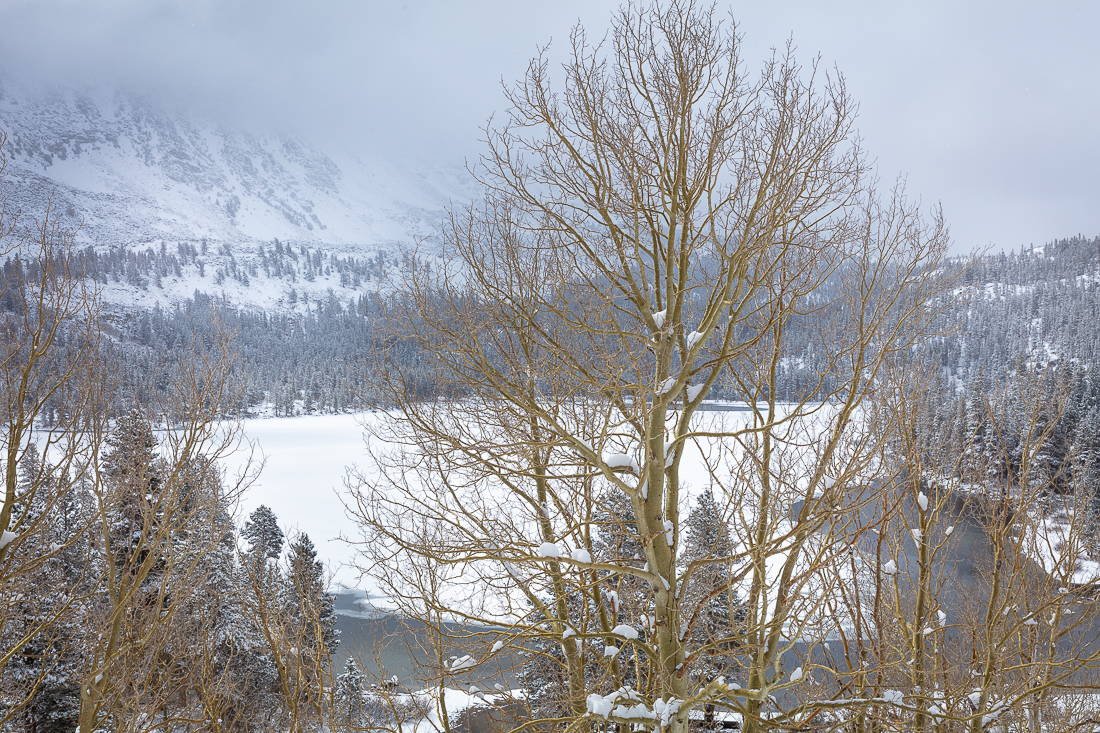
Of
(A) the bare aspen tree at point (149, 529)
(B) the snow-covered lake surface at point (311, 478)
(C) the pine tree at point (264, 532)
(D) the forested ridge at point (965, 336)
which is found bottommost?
(B) the snow-covered lake surface at point (311, 478)

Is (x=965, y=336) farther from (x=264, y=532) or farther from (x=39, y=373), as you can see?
(x=39, y=373)

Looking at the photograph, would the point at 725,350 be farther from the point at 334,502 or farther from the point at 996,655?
the point at 334,502

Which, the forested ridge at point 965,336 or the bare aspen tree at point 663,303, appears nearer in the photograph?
the bare aspen tree at point 663,303

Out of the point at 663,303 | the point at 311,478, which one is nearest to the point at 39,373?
the point at 663,303

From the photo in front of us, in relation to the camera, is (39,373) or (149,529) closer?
(39,373)

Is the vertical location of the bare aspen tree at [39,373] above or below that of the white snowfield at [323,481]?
above

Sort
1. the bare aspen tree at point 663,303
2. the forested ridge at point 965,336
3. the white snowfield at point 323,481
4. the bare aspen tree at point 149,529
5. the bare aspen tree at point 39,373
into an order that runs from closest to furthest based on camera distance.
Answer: the bare aspen tree at point 663,303, the bare aspen tree at point 39,373, the bare aspen tree at point 149,529, the white snowfield at point 323,481, the forested ridge at point 965,336

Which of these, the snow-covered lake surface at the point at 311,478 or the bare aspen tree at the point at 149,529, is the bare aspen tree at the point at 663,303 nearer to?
the bare aspen tree at the point at 149,529

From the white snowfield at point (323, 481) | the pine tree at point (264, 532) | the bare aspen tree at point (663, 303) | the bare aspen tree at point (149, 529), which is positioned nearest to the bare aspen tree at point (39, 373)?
the bare aspen tree at point (149, 529)

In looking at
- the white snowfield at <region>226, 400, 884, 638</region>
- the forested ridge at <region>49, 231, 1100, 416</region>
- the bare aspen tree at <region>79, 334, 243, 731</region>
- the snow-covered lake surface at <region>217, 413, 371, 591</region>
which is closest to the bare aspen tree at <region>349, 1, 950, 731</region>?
the white snowfield at <region>226, 400, 884, 638</region>

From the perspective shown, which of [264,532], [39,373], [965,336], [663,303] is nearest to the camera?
[663,303]

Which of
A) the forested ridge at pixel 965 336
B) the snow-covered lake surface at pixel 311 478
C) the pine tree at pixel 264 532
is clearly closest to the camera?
the pine tree at pixel 264 532

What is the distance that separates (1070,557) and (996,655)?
1.67 metres

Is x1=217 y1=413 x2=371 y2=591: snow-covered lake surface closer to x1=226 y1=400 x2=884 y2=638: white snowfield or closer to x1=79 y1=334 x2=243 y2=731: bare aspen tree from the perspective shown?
x1=226 y1=400 x2=884 y2=638: white snowfield
